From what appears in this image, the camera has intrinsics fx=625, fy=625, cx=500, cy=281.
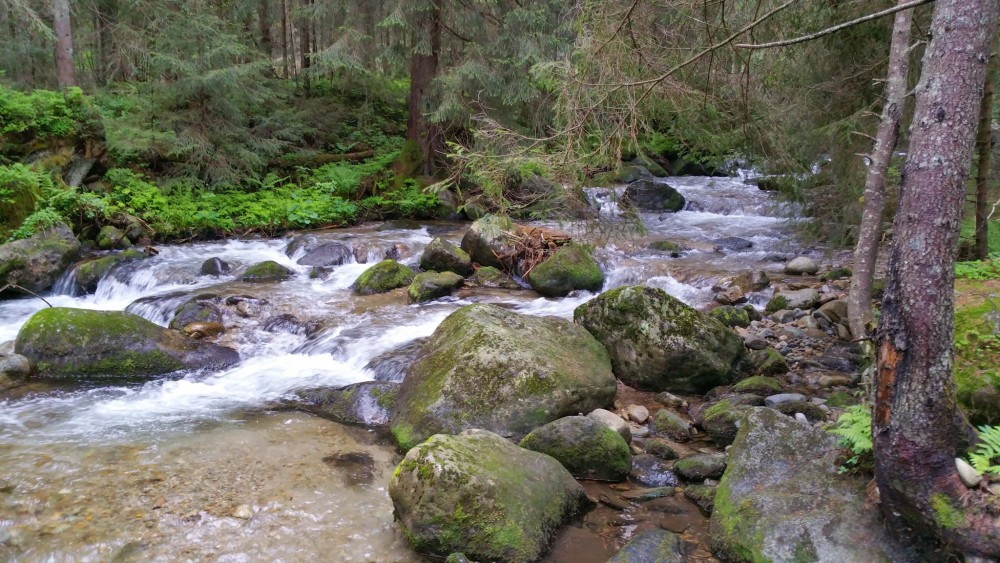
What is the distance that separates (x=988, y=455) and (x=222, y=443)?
19.5ft

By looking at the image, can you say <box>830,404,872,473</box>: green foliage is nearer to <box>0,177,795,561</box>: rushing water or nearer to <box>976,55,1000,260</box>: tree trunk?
<box>0,177,795,561</box>: rushing water

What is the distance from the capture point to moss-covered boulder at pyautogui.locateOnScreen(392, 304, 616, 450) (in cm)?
588

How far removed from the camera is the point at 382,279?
11266mm

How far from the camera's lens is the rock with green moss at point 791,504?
11.9 feet

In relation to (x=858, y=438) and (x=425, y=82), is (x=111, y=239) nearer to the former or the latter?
(x=425, y=82)

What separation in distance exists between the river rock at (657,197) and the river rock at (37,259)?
532 inches

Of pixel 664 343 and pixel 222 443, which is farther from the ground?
pixel 664 343

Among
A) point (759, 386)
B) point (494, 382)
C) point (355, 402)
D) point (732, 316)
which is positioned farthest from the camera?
point (732, 316)

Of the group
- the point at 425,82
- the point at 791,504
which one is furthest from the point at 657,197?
the point at 791,504

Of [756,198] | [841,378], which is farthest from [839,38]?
[756,198]

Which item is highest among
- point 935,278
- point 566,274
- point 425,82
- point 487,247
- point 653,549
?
point 425,82

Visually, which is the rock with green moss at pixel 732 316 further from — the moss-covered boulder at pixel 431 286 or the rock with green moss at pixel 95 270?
the rock with green moss at pixel 95 270

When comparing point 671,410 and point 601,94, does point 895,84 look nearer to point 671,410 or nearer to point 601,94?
point 601,94

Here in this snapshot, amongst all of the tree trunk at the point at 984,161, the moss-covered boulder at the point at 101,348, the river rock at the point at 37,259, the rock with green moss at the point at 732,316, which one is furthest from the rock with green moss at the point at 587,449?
the river rock at the point at 37,259
